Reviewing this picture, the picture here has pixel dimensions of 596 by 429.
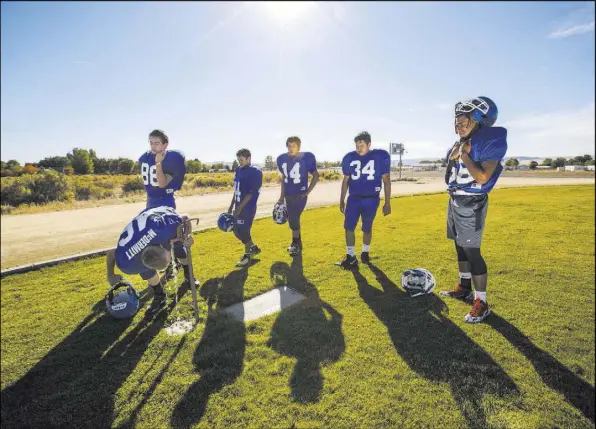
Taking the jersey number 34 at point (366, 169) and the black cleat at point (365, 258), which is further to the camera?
the black cleat at point (365, 258)

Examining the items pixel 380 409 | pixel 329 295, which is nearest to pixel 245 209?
pixel 329 295

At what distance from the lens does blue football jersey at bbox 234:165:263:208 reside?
5.86 m

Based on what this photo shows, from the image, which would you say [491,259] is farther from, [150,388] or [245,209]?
[150,388]

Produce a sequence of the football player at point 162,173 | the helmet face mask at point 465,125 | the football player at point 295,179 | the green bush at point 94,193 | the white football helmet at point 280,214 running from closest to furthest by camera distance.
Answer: the helmet face mask at point 465,125 → the football player at point 162,173 → the white football helmet at point 280,214 → the football player at point 295,179 → the green bush at point 94,193

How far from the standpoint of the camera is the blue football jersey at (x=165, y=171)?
437cm

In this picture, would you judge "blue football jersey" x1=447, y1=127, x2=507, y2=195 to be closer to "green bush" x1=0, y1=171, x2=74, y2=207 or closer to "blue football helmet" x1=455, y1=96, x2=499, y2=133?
"blue football helmet" x1=455, y1=96, x2=499, y2=133

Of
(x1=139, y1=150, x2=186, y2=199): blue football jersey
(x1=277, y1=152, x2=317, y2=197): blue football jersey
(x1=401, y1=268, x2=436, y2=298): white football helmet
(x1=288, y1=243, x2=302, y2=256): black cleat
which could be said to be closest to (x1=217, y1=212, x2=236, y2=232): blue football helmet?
(x1=139, y1=150, x2=186, y2=199): blue football jersey

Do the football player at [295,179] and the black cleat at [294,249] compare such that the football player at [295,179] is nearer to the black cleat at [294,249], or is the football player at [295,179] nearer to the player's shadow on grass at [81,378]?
the black cleat at [294,249]

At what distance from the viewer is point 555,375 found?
110 inches

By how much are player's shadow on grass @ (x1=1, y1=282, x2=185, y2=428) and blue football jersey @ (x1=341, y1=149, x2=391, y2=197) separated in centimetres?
385

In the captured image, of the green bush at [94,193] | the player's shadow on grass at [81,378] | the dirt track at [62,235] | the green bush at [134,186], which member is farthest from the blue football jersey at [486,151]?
the green bush at [94,193]

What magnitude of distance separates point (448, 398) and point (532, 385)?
83 cm

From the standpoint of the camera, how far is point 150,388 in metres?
2.90

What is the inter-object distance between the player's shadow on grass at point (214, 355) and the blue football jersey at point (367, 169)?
9.18 ft
